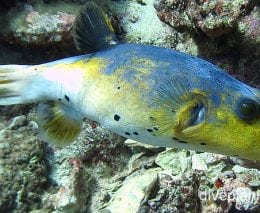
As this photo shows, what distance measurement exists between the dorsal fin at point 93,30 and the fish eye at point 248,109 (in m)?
0.94

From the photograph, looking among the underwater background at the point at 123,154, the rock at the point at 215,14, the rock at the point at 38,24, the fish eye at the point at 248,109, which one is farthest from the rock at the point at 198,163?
the rock at the point at 38,24

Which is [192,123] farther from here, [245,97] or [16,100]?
[16,100]

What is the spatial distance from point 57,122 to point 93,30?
2.11 ft


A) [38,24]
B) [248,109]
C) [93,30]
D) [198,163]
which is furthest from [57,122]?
[38,24]

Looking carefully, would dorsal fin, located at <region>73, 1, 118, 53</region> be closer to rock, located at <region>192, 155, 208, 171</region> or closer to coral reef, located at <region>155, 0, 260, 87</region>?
coral reef, located at <region>155, 0, 260, 87</region>

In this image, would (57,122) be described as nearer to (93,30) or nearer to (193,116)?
(93,30)

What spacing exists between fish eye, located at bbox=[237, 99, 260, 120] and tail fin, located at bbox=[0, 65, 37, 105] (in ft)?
4.38

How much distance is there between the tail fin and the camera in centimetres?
234

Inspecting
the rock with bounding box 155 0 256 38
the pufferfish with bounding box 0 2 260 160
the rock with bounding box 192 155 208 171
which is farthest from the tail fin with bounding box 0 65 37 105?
the rock with bounding box 155 0 256 38

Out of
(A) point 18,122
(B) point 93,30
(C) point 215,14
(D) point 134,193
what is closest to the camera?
(B) point 93,30

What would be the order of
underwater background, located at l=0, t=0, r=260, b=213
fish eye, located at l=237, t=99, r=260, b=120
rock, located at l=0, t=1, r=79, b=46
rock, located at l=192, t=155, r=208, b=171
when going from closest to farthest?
fish eye, located at l=237, t=99, r=260, b=120, underwater background, located at l=0, t=0, r=260, b=213, rock, located at l=192, t=155, r=208, b=171, rock, located at l=0, t=1, r=79, b=46

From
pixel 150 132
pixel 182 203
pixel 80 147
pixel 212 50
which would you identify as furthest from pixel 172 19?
pixel 150 132

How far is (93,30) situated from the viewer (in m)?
2.26

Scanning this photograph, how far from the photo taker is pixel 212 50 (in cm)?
344
